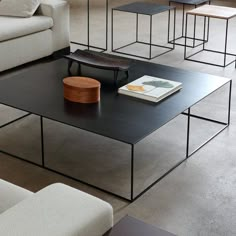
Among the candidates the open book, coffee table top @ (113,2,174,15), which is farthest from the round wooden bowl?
coffee table top @ (113,2,174,15)

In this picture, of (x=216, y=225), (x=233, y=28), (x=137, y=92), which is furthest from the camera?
(x=233, y=28)

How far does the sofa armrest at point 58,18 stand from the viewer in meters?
4.86

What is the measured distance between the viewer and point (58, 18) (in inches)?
194

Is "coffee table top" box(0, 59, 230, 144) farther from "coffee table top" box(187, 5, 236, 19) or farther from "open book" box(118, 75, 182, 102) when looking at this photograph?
"coffee table top" box(187, 5, 236, 19)

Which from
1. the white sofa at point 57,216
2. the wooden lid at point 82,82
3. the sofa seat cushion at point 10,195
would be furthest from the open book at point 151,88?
the white sofa at point 57,216

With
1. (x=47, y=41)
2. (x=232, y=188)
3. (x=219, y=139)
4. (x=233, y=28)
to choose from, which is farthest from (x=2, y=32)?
(x=233, y=28)

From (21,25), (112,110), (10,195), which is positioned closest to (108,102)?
(112,110)

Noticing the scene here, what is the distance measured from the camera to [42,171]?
310 cm

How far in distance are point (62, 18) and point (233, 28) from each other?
214cm

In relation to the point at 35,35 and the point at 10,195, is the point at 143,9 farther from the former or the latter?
the point at 10,195

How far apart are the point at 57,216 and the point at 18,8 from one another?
3.34 meters

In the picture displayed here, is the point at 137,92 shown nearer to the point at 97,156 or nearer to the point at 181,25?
the point at 97,156

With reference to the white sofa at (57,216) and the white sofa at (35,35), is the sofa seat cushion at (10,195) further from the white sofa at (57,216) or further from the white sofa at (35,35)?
the white sofa at (35,35)

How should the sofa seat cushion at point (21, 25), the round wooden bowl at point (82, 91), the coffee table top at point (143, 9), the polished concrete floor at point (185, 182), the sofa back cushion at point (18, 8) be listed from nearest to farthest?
the polished concrete floor at point (185, 182) → the round wooden bowl at point (82, 91) → the sofa seat cushion at point (21, 25) → the sofa back cushion at point (18, 8) → the coffee table top at point (143, 9)
